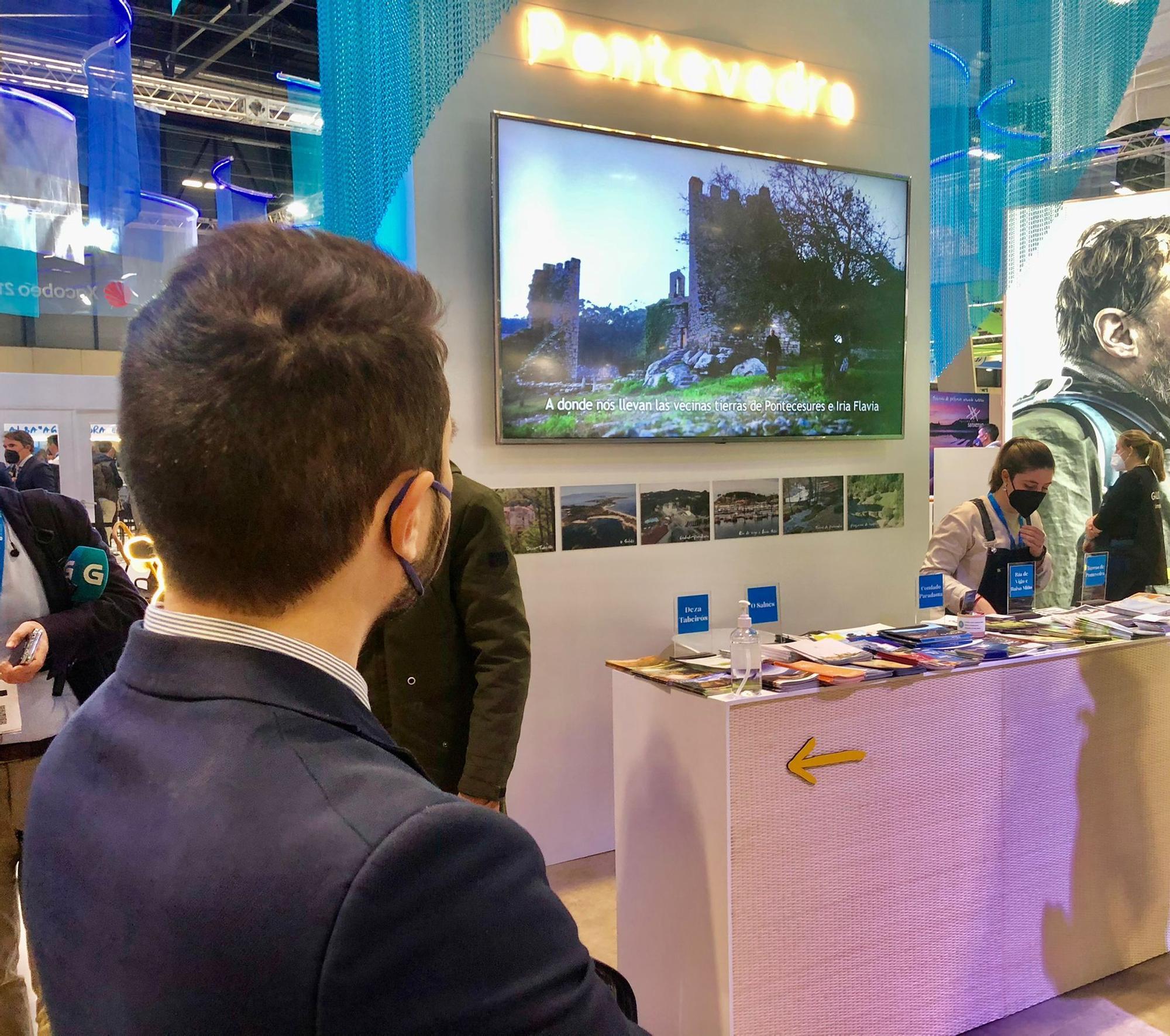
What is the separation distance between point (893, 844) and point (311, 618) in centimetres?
194

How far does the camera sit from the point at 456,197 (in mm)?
3256

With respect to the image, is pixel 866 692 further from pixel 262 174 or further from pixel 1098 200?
pixel 262 174

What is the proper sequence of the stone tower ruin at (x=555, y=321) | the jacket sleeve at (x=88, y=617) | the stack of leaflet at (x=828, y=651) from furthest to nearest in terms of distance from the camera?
the stone tower ruin at (x=555, y=321)
the stack of leaflet at (x=828, y=651)
the jacket sleeve at (x=88, y=617)

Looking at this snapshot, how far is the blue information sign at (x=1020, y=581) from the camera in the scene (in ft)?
10.5

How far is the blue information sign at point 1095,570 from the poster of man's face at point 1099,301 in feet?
12.4

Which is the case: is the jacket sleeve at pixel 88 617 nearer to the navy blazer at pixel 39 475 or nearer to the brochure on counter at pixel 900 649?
the brochure on counter at pixel 900 649

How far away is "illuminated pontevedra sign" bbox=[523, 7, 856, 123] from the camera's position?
11.1ft

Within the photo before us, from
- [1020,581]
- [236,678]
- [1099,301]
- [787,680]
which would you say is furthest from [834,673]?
[1099,301]

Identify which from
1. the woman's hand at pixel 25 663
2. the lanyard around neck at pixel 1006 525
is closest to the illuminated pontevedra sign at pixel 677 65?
the lanyard around neck at pixel 1006 525

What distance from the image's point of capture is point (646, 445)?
12.0ft

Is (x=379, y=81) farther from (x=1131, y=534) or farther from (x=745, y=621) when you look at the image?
(x=1131, y=534)

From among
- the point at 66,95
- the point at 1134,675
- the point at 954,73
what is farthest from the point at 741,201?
the point at 66,95

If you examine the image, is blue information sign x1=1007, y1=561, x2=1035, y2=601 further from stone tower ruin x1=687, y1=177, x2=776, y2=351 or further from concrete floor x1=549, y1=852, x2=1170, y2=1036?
stone tower ruin x1=687, y1=177, x2=776, y2=351

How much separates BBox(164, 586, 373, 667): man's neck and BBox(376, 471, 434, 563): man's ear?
0.18 feet
